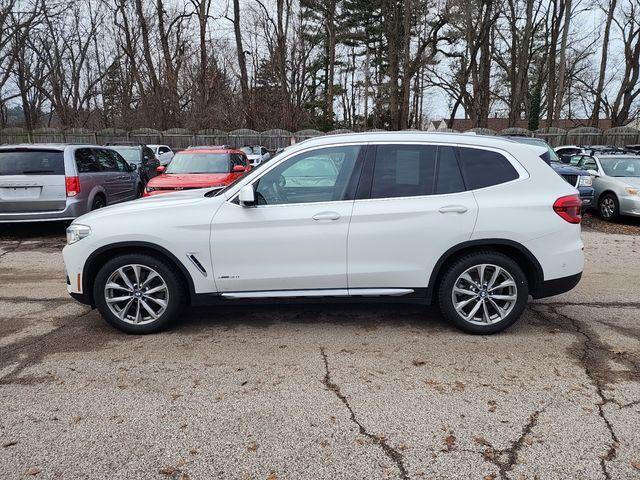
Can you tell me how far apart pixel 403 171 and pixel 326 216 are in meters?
0.84

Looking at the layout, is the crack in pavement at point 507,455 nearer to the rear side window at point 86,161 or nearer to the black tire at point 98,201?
the rear side window at point 86,161

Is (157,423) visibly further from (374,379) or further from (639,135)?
(639,135)

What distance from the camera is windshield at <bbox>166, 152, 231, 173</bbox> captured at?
1129 centimetres

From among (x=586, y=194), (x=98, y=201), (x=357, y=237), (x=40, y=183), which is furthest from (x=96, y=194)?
(x=586, y=194)

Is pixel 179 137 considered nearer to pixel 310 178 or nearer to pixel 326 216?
pixel 310 178

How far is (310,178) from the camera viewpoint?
14.8 ft

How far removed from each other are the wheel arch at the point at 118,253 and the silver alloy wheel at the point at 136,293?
0.16 meters

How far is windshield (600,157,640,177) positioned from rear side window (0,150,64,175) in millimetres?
12303

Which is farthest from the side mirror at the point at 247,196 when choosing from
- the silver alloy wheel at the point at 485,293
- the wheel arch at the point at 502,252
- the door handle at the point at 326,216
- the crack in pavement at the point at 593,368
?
the crack in pavement at the point at 593,368

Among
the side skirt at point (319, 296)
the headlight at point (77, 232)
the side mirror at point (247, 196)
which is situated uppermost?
the side mirror at point (247, 196)

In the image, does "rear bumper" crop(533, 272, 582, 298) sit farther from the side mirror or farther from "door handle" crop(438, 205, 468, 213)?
the side mirror

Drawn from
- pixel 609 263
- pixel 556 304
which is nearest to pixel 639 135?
pixel 609 263

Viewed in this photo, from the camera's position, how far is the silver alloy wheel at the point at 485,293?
14.2 ft

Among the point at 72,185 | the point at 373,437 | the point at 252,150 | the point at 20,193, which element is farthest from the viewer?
the point at 252,150
